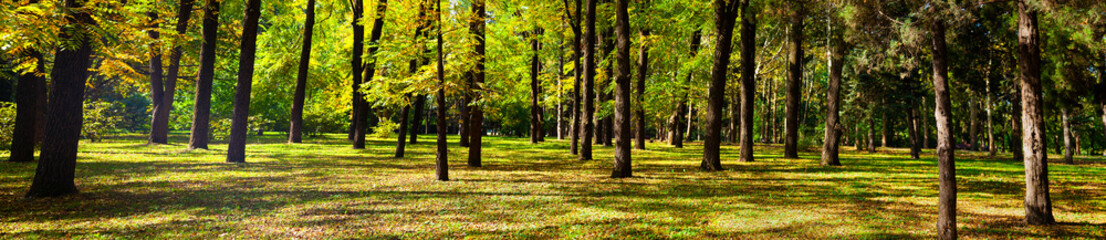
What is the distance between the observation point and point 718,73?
1533cm

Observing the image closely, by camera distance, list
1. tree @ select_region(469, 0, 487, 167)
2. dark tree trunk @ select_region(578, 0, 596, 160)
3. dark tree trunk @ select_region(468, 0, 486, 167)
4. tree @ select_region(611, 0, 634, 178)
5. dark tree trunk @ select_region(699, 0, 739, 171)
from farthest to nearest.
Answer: dark tree trunk @ select_region(578, 0, 596, 160) → dark tree trunk @ select_region(699, 0, 739, 171) → dark tree trunk @ select_region(468, 0, 486, 167) → tree @ select_region(469, 0, 487, 167) → tree @ select_region(611, 0, 634, 178)

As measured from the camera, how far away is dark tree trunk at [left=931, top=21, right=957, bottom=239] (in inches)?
238

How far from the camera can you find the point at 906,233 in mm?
6938

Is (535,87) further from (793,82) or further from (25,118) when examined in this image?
(25,118)

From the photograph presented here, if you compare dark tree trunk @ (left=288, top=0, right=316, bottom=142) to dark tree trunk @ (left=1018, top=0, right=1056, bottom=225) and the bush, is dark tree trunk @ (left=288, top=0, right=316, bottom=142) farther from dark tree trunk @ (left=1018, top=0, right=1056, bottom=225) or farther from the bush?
dark tree trunk @ (left=1018, top=0, right=1056, bottom=225)

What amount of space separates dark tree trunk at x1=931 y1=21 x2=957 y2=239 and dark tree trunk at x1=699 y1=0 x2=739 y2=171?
8965 mm

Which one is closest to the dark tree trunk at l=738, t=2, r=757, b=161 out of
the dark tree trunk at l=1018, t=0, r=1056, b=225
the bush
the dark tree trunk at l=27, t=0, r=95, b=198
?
the dark tree trunk at l=1018, t=0, r=1056, b=225

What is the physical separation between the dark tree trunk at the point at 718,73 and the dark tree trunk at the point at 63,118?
14.2 metres

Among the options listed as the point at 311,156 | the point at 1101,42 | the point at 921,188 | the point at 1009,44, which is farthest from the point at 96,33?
the point at 1009,44

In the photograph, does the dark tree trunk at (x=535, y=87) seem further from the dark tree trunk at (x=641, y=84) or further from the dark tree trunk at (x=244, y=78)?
the dark tree trunk at (x=244, y=78)

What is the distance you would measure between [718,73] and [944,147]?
9.38 meters

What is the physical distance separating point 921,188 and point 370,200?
464 inches

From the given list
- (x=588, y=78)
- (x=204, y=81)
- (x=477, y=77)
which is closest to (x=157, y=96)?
(x=204, y=81)

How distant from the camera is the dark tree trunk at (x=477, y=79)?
45.7 feet
